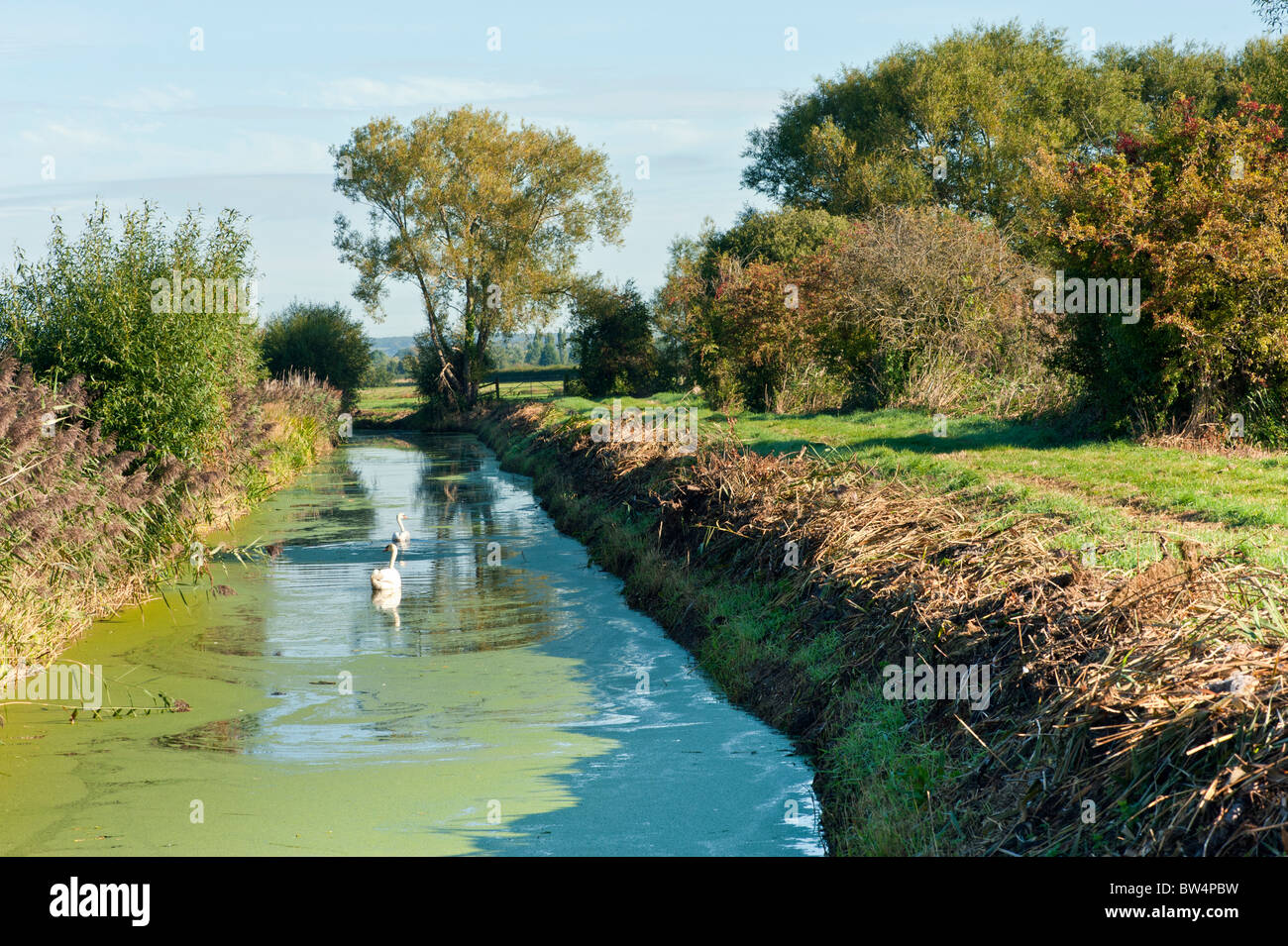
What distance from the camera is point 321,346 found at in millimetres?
50406

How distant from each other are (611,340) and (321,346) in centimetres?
1446

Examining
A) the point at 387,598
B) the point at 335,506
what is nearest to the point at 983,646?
the point at 387,598

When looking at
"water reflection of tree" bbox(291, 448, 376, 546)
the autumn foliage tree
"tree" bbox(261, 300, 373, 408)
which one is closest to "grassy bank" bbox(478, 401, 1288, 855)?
the autumn foliage tree

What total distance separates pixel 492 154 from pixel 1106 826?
45.0 metres

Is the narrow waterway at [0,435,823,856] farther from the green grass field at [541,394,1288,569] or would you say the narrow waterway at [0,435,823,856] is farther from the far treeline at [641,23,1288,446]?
the far treeline at [641,23,1288,446]

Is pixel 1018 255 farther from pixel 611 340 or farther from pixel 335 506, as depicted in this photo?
pixel 611 340

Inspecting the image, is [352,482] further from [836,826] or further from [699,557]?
[836,826]

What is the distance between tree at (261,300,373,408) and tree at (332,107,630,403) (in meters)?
4.49

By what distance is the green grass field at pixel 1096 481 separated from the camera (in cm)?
844

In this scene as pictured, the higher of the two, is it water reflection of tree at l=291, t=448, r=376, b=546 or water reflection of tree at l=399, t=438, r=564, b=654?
water reflection of tree at l=291, t=448, r=376, b=546

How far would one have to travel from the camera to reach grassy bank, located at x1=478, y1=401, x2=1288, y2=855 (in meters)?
4.85

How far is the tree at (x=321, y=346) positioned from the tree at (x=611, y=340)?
11782 mm
